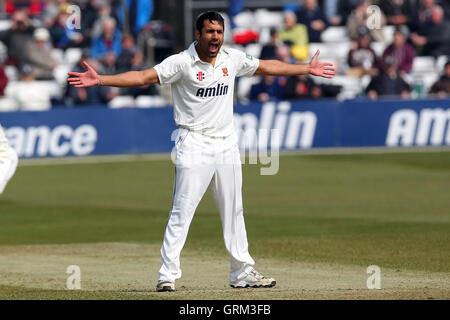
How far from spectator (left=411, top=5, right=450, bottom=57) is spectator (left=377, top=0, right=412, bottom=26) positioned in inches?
43.6

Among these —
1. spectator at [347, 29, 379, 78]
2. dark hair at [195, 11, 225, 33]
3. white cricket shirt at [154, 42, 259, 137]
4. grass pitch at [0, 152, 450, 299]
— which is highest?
dark hair at [195, 11, 225, 33]

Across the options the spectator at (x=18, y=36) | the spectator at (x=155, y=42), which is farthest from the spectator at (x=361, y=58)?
the spectator at (x=18, y=36)

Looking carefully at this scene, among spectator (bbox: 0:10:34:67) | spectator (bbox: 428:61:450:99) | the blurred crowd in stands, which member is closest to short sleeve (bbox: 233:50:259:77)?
the blurred crowd in stands

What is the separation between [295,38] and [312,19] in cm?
108

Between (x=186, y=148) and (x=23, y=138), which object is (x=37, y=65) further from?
(x=186, y=148)

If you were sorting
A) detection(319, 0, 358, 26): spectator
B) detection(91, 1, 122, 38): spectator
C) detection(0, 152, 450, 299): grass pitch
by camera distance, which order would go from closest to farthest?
detection(0, 152, 450, 299): grass pitch
detection(91, 1, 122, 38): spectator
detection(319, 0, 358, 26): spectator

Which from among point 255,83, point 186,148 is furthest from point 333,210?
point 255,83

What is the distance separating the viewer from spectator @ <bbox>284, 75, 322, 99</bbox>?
2556cm

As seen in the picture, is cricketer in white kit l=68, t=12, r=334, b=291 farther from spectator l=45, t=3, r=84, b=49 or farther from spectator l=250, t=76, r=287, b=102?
spectator l=45, t=3, r=84, b=49

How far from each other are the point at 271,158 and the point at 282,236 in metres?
10.6

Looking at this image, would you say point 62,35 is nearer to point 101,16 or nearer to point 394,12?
point 101,16

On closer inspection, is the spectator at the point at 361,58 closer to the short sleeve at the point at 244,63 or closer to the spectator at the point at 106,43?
the spectator at the point at 106,43

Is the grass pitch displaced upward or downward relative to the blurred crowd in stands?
downward
